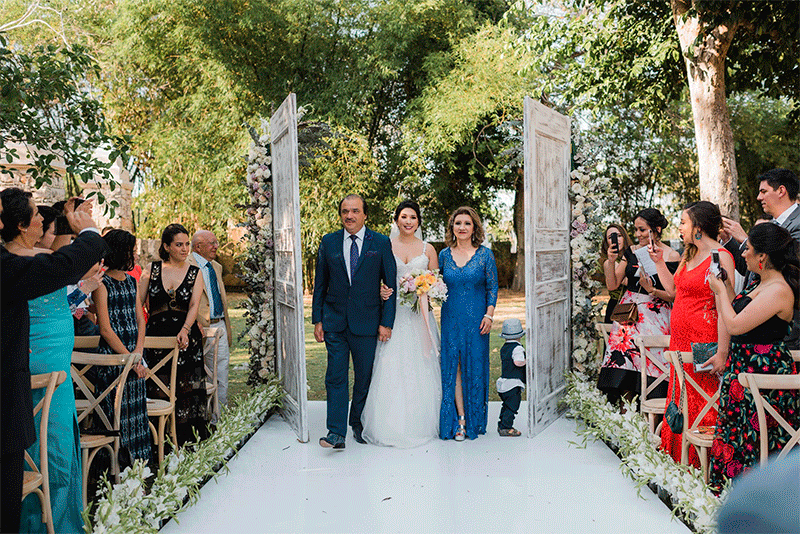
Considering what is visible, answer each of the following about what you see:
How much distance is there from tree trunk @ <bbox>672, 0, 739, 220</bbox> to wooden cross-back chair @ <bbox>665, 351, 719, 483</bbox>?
556cm

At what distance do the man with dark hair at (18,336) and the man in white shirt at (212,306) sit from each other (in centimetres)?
319

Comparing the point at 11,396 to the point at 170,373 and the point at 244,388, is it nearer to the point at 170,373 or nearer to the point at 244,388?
the point at 170,373

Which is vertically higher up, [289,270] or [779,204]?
[779,204]

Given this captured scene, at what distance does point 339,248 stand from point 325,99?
13145 mm

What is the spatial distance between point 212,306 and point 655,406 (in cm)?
391

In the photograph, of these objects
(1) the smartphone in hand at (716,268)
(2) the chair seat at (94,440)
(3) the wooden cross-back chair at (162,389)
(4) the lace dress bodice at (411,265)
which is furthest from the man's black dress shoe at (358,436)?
(1) the smartphone in hand at (716,268)

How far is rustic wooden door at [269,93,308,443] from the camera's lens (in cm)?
545

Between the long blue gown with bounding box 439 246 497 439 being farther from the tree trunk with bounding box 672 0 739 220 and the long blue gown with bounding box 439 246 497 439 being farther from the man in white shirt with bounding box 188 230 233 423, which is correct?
the tree trunk with bounding box 672 0 739 220

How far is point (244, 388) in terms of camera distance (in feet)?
28.2

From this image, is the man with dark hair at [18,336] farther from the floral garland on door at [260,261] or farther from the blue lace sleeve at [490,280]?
the floral garland on door at [260,261]

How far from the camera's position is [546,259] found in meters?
6.10

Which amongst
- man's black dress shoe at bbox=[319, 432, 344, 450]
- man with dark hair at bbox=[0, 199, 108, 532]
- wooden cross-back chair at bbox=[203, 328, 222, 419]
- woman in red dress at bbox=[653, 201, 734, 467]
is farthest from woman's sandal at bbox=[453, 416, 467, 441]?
man with dark hair at bbox=[0, 199, 108, 532]

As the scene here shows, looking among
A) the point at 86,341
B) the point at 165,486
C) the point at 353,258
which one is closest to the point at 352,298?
the point at 353,258

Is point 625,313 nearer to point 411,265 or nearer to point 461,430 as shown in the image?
point 461,430
